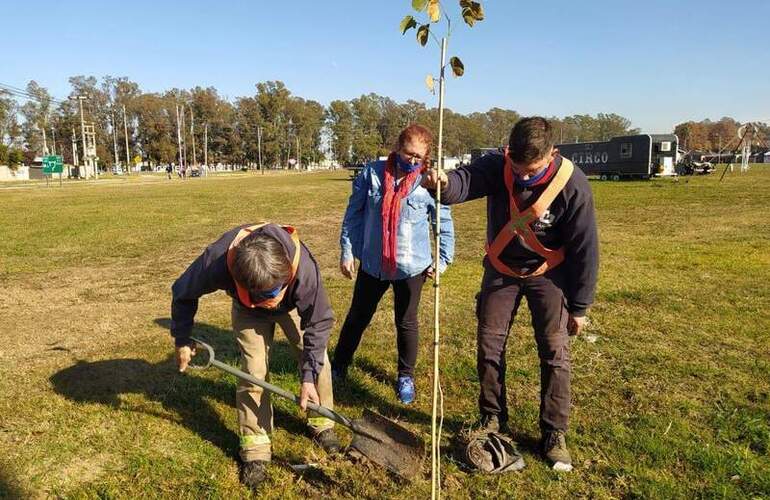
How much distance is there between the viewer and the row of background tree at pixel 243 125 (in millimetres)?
87250

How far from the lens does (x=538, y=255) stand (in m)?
3.16

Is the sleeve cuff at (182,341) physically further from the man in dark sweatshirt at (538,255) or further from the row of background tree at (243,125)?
the row of background tree at (243,125)

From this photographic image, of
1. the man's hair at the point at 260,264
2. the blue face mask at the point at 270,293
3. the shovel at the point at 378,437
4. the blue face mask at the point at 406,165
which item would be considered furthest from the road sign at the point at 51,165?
the man's hair at the point at 260,264

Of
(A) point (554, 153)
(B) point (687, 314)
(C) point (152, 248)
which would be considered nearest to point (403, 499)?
(A) point (554, 153)

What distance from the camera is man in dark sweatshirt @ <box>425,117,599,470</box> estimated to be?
293cm

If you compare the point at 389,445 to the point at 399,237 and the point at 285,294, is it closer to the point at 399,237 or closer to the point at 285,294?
the point at 285,294

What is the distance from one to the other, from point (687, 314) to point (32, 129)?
336 ft

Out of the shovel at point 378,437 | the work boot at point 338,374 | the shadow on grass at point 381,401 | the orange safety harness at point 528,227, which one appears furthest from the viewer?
the work boot at point 338,374

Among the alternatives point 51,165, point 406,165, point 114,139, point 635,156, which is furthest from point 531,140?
point 114,139

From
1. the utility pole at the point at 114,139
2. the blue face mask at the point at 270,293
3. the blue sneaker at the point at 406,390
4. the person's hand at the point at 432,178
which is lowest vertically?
the blue sneaker at the point at 406,390

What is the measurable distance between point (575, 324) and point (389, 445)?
1.33 metres

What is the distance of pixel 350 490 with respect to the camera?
121 inches

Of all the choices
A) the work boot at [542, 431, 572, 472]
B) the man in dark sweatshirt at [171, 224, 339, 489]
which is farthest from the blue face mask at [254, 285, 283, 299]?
the work boot at [542, 431, 572, 472]

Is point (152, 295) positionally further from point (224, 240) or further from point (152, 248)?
point (224, 240)
